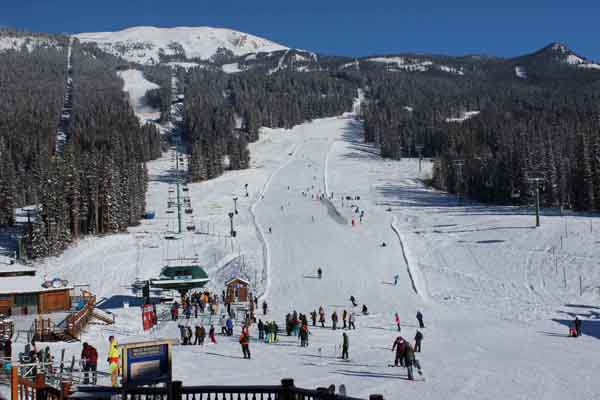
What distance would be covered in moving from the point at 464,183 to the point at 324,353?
74690 mm

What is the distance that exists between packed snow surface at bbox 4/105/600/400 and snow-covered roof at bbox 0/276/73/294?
428 cm

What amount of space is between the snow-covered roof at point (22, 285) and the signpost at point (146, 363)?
2550 cm

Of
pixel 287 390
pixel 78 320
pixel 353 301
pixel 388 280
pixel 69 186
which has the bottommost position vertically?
pixel 353 301

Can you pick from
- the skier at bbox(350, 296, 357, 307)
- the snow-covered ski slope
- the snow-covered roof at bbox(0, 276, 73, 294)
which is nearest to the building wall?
the snow-covered roof at bbox(0, 276, 73, 294)

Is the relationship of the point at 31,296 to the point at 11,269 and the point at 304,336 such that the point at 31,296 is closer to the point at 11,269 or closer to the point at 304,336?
the point at 11,269

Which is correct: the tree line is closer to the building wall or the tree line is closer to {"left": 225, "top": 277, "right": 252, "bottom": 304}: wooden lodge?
the building wall

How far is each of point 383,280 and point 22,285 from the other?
22304 mm

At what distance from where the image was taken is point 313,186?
9919 centimetres

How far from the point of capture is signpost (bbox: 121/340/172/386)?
32.4ft

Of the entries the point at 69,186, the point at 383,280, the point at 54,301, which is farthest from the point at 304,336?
the point at 69,186

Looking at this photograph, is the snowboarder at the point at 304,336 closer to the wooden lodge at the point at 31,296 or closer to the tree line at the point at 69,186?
the wooden lodge at the point at 31,296

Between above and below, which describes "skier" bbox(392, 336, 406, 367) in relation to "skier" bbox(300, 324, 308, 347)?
above

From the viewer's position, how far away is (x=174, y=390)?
860 cm

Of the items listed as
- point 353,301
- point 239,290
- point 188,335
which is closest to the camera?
point 188,335
